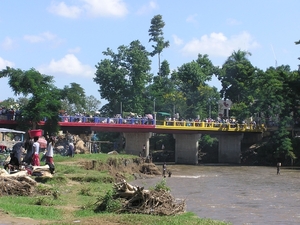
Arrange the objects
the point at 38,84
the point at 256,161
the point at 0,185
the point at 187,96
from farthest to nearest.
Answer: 1. the point at 187,96
2. the point at 256,161
3. the point at 38,84
4. the point at 0,185

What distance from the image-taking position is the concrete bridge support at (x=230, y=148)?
7162 cm

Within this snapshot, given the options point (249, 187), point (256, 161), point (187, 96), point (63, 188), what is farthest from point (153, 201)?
point (187, 96)

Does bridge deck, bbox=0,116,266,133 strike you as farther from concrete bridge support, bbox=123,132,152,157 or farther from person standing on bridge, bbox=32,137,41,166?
person standing on bridge, bbox=32,137,41,166

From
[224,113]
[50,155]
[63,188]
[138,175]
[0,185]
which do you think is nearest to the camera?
[0,185]

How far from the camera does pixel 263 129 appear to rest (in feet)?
240

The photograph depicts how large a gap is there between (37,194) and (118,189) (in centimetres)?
438

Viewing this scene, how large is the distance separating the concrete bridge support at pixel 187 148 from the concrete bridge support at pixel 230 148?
4577mm

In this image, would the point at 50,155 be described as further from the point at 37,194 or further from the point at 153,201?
the point at 153,201

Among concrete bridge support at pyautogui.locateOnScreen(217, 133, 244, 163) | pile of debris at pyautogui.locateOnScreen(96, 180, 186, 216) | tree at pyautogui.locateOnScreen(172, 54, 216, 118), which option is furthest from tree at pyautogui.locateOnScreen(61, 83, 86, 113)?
pile of debris at pyautogui.locateOnScreen(96, 180, 186, 216)

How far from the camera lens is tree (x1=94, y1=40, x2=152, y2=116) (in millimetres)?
85688

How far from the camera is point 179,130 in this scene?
67125mm

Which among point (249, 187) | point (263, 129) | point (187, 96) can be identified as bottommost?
point (249, 187)

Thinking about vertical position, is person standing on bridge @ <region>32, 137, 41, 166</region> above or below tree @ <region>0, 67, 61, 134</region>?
below

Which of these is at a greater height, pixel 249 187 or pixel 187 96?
pixel 187 96
